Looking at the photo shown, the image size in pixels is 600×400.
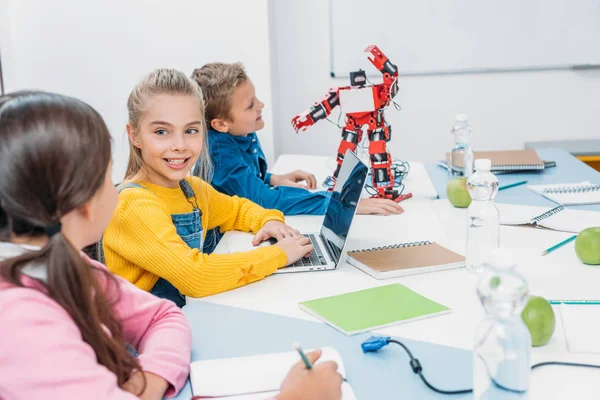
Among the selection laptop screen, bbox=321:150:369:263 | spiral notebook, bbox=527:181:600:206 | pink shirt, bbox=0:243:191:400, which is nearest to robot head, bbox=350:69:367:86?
laptop screen, bbox=321:150:369:263

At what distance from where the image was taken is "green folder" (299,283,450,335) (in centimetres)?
118

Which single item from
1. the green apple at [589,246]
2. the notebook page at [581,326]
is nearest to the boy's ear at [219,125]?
the green apple at [589,246]

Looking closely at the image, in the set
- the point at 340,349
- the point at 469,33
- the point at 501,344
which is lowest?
the point at 340,349

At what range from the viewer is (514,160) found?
8.14 ft

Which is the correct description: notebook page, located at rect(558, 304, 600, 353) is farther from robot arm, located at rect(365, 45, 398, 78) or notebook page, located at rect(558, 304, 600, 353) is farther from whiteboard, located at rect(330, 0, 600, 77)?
whiteboard, located at rect(330, 0, 600, 77)

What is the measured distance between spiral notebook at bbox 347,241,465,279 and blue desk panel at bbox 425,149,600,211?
578 mm

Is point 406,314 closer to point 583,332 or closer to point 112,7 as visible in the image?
point 583,332

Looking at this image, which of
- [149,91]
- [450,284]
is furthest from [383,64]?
[450,284]

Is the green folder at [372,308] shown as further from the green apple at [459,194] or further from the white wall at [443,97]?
the white wall at [443,97]

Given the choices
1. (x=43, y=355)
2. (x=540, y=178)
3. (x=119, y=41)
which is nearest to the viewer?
(x=43, y=355)

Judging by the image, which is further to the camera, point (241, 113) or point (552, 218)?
point (241, 113)

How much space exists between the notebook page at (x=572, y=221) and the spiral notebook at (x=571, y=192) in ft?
0.42

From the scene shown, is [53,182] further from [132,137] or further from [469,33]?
[469,33]

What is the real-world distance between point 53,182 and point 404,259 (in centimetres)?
85
